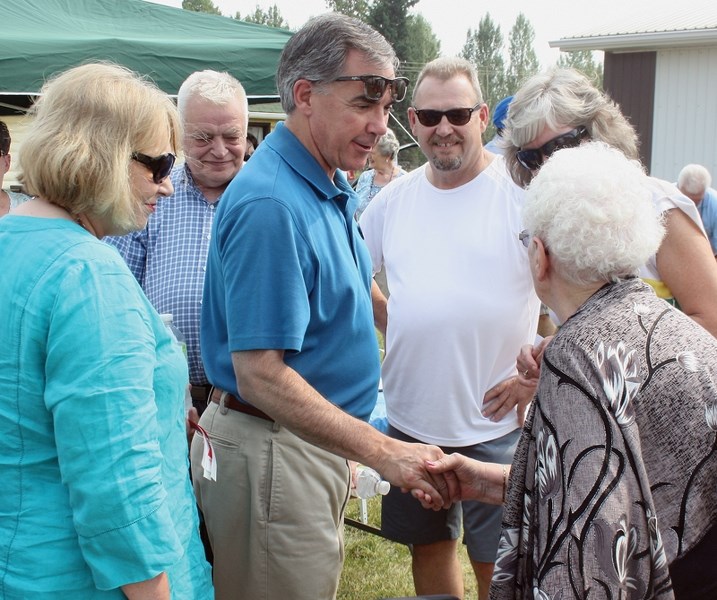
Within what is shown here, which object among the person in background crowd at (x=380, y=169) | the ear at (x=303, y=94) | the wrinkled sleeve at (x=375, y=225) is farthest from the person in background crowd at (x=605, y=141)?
the person in background crowd at (x=380, y=169)

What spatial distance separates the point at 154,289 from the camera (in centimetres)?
296

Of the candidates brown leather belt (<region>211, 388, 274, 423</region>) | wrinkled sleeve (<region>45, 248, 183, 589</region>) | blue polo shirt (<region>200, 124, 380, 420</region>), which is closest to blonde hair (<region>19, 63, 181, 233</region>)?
wrinkled sleeve (<region>45, 248, 183, 589</region>)

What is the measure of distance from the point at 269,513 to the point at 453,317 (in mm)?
1051

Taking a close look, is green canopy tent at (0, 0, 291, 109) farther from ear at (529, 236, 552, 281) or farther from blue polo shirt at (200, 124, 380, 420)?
ear at (529, 236, 552, 281)

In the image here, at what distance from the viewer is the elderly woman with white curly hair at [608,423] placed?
1.54 meters

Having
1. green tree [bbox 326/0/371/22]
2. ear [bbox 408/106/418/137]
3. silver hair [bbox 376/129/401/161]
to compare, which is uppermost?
green tree [bbox 326/0/371/22]

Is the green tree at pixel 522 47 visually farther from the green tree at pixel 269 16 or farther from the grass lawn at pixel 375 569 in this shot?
the grass lawn at pixel 375 569

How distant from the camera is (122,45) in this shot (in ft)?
17.4

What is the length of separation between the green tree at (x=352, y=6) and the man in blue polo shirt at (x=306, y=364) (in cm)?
5744

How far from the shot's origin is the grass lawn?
3965 millimetres

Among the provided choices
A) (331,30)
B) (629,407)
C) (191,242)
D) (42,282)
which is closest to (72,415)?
(42,282)

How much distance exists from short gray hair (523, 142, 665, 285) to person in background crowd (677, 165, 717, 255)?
7.38 m

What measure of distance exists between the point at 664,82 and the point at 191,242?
13.1 metres

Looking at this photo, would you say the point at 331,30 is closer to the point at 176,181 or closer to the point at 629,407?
the point at 176,181
